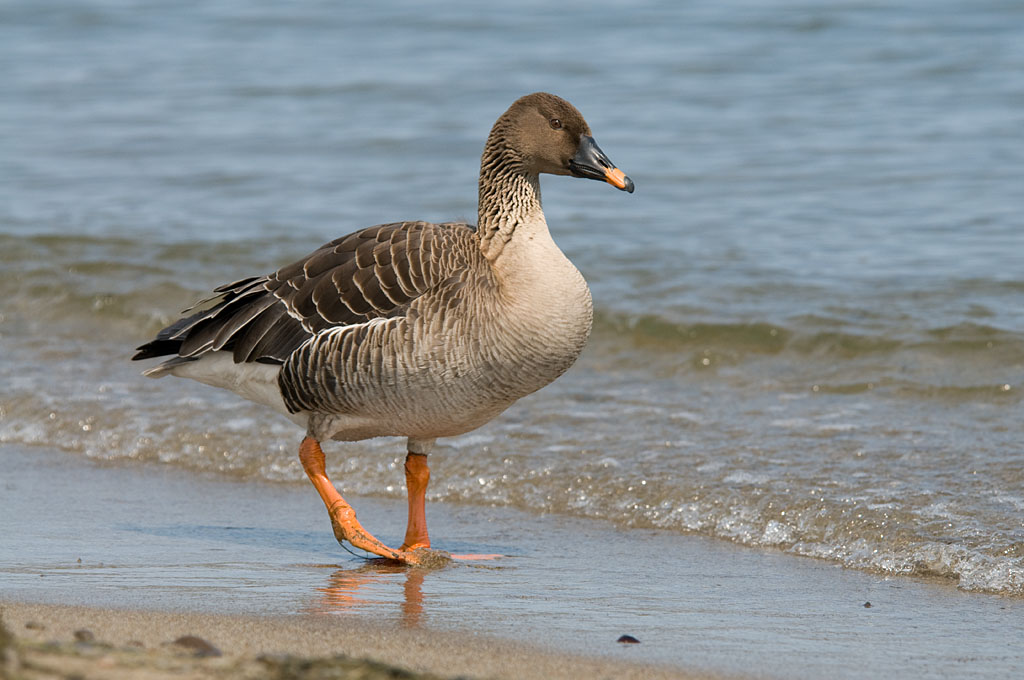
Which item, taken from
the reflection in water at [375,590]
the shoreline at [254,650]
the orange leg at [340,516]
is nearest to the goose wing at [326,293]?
the orange leg at [340,516]

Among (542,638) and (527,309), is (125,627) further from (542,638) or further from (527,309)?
(527,309)

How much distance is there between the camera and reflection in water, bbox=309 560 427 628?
546cm

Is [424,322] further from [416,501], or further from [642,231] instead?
[642,231]

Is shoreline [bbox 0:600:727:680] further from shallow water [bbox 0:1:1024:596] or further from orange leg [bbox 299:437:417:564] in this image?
shallow water [bbox 0:1:1024:596]

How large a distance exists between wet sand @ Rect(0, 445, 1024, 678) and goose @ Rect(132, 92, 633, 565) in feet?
1.67

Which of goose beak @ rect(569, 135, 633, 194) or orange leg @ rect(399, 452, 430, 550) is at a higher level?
goose beak @ rect(569, 135, 633, 194)

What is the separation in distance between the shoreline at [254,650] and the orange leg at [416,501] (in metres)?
1.44

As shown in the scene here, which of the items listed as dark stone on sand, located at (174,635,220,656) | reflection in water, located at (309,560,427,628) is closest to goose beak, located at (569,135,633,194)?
reflection in water, located at (309,560,427,628)

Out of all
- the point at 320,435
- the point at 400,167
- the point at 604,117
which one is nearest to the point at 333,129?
the point at 400,167

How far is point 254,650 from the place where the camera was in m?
4.57

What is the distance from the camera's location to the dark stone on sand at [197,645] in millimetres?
4242

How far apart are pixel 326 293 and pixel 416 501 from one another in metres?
1.15

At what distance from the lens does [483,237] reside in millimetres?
6566

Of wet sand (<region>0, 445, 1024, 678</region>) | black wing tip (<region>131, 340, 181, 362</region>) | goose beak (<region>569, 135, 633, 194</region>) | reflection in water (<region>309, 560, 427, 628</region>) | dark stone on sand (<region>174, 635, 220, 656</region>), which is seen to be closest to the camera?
dark stone on sand (<region>174, 635, 220, 656</region>)
